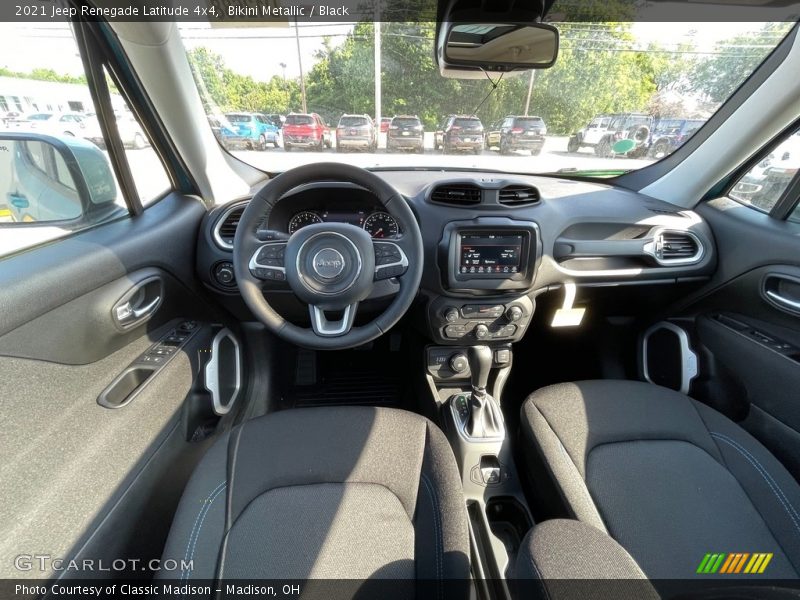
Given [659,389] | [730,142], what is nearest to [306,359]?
[659,389]

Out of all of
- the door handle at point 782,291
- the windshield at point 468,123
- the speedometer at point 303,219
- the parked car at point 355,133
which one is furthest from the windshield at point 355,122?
the door handle at point 782,291

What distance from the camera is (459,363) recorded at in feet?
7.24

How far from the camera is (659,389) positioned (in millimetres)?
1766

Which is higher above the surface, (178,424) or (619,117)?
(619,117)

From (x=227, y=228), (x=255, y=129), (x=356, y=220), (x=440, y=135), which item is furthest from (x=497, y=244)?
(x=255, y=129)

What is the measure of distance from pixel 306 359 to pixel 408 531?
1717 millimetres

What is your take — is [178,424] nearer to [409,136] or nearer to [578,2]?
[409,136]

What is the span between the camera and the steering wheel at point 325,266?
1374 millimetres

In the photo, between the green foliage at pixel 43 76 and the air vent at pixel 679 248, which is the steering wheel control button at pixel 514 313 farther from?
the green foliage at pixel 43 76

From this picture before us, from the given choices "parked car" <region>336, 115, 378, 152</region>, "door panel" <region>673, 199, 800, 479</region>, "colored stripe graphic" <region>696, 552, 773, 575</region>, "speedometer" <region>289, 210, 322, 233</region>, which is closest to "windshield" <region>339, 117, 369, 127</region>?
"parked car" <region>336, 115, 378, 152</region>

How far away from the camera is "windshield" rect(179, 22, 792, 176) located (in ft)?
6.25

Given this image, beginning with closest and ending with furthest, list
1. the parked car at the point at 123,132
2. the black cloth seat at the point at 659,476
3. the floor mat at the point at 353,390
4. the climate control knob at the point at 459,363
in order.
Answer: the black cloth seat at the point at 659,476
the parked car at the point at 123,132
the climate control knob at the point at 459,363
the floor mat at the point at 353,390

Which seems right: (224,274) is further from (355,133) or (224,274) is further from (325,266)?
(355,133)

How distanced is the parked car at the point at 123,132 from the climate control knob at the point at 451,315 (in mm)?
1590
